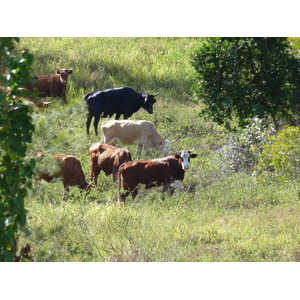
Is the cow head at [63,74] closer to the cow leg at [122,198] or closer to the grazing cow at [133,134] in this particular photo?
the grazing cow at [133,134]

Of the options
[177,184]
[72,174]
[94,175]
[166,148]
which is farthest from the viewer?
[166,148]

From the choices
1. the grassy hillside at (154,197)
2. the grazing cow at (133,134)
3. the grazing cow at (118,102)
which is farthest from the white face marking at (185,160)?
the grazing cow at (118,102)

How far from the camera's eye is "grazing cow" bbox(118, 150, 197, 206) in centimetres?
1103

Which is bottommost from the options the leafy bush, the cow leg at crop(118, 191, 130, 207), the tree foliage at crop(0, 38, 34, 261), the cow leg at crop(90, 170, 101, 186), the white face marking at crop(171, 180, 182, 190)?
the cow leg at crop(90, 170, 101, 186)

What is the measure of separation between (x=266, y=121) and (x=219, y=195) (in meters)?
2.50

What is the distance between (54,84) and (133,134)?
1.84m

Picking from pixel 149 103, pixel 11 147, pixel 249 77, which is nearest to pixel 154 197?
pixel 249 77

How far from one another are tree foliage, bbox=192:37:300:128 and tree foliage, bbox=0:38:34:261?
22.5 feet

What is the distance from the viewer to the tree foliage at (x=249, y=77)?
39.9 feet

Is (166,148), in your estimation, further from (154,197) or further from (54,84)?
(54,84)

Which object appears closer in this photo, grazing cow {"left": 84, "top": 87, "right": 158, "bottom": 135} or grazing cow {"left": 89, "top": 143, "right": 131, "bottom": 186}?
grazing cow {"left": 89, "top": 143, "right": 131, "bottom": 186}

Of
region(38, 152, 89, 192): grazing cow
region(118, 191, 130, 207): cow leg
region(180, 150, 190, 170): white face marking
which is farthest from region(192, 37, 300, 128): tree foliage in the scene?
region(38, 152, 89, 192): grazing cow

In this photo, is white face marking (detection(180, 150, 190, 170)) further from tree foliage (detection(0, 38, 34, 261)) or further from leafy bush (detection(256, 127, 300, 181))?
tree foliage (detection(0, 38, 34, 261))

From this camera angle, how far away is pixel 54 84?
13.7 m
